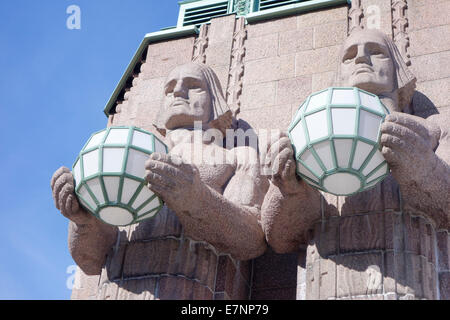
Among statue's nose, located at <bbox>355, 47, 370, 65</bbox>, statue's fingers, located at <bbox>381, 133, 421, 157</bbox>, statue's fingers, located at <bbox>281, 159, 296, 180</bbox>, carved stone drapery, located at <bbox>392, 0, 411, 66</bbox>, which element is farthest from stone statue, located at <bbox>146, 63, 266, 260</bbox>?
carved stone drapery, located at <bbox>392, 0, 411, 66</bbox>

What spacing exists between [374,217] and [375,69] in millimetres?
1758

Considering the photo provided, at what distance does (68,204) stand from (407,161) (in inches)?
124

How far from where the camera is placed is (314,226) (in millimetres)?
7570

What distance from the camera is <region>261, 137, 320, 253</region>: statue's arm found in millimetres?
6828

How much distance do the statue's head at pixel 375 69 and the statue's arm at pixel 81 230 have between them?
9.87 feet

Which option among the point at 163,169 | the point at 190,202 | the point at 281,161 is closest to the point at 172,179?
the point at 163,169

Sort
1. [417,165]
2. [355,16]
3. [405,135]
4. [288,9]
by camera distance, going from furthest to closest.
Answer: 1. [288,9]
2. [355,16]
3. [417,165]
4. [405,135]

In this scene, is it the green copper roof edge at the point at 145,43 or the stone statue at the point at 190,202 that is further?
the green copper roof edge at the point at 145,43

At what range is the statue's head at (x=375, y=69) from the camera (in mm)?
8102

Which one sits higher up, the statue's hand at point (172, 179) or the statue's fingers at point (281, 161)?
the statue's fingers at point (281, 161)

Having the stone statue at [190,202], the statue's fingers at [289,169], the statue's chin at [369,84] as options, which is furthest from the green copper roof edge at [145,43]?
the statue's fingers at [289,169]

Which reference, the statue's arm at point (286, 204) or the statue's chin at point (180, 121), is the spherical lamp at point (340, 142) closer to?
the statue's arm at point (286, 204)

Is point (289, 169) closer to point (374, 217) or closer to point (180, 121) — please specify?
point (374, 217)

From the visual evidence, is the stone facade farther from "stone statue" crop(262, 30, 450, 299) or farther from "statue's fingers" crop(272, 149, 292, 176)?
"statue's fingers" crop(272, 149, 292, 176)
